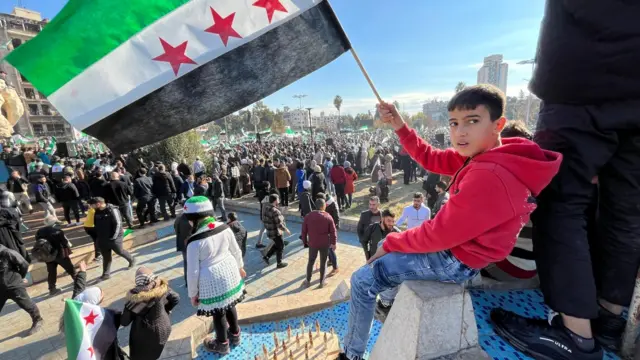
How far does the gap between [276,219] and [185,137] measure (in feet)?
41.9

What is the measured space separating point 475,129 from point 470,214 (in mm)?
429

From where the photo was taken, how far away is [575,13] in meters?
1.24

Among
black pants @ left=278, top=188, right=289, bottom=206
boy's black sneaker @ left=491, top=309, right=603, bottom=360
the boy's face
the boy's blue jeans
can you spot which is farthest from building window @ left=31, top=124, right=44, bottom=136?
boy's black sneaker @ left=491, top=309, right=603, bottom=360

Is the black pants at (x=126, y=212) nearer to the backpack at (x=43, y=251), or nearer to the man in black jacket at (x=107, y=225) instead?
the man in black jacket at (x=107, y=225)

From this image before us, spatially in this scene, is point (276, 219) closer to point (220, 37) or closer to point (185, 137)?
point (220, 37)

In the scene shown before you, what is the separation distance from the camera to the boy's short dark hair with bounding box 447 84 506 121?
4.55ft

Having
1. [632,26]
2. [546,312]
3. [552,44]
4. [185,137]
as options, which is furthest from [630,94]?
[185,137]

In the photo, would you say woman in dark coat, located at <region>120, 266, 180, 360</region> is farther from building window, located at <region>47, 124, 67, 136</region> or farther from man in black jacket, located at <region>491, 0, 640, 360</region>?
building window, located at <region>47, 124, 67, 136</region>

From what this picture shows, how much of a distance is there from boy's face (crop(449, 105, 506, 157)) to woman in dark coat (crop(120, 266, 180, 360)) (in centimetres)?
301

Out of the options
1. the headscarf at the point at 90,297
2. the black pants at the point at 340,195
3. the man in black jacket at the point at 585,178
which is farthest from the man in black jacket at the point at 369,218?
the black pants at the point at 340,195

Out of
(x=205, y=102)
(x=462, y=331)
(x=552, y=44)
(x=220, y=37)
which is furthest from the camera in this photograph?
(x=205, y=102)

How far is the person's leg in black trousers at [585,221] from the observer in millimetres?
1294

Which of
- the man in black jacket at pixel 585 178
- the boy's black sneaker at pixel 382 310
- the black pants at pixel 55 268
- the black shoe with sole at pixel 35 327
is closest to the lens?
the man in black jacket at pixel 585 178

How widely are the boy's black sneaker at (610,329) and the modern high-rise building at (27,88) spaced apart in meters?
54.8
